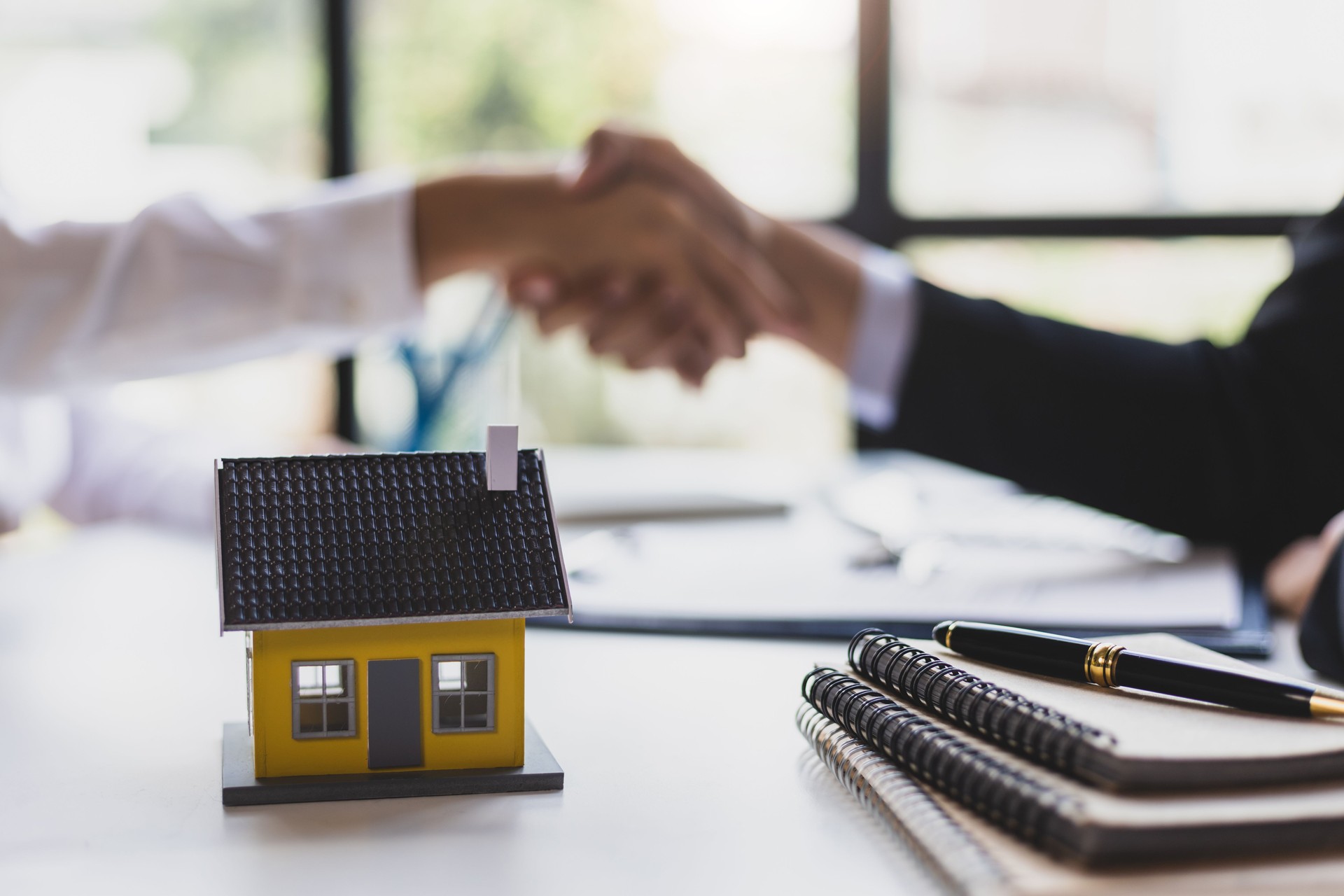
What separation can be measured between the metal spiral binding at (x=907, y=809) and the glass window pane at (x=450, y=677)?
149mm

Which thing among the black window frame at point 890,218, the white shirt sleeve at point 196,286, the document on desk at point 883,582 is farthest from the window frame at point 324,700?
the black window frame at point 890,218

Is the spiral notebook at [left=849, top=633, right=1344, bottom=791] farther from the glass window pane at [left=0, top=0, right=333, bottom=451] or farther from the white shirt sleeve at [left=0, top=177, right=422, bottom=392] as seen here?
the glass window pane at [left=0, top=0, right=333, bottom=451]

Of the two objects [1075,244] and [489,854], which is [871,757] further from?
[1075,244]

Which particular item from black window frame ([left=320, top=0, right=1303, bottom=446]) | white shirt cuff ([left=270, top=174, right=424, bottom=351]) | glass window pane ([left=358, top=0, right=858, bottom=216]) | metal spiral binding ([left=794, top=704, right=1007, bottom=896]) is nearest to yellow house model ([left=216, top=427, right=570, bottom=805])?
metal spiral binding ([left=794, top=704, right=1007, bottom=896])

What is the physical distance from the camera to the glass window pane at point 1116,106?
79.1 inches

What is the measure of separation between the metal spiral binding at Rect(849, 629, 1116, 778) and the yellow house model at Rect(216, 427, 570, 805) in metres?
0.13

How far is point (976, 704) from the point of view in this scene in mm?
419

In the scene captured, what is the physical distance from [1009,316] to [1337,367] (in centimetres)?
25

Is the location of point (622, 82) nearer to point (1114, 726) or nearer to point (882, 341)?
point (882, 341)

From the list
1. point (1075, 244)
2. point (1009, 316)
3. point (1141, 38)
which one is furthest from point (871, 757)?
point (1141, 38)

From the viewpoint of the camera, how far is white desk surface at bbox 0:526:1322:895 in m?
0.40

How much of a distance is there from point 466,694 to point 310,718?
0.06 metres

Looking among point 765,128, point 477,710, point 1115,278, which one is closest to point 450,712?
point 477,710

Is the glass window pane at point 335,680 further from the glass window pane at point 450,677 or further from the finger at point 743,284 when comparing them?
the finger at point 743,284
